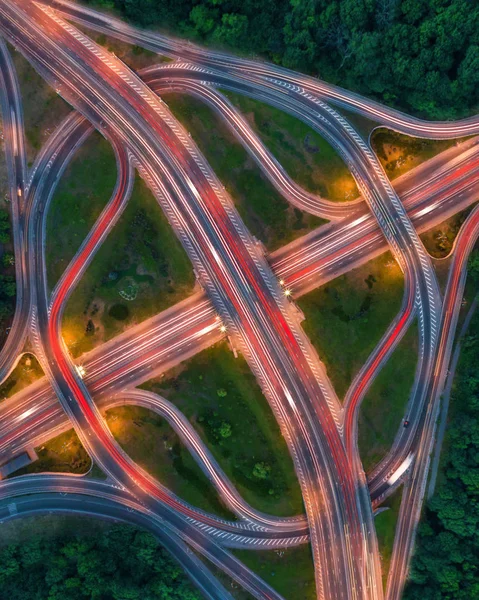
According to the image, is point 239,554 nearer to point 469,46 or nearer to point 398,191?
point 398,191

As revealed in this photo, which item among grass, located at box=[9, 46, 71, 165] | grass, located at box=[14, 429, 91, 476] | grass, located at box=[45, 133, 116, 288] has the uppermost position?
grass, located at box=[9, 46, 71, 165]

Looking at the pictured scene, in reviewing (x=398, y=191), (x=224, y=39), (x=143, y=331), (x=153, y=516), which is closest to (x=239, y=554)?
(x=153, y=516)

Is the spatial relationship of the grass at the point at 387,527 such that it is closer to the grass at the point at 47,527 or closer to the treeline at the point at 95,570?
the treeline at the point at 95,570

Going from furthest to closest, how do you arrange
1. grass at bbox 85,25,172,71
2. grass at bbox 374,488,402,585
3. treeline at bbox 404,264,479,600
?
grass at bbox 85,25,172,71 < grass at bbox 374,488,402,585 < treeline at bbox 404,264,479,600

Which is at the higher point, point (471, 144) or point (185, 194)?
point (185, 194)

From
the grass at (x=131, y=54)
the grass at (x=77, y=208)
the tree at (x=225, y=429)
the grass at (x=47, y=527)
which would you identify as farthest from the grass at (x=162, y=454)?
the grass at (x=131, y=54)

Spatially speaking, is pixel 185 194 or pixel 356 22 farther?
pixel 185 194

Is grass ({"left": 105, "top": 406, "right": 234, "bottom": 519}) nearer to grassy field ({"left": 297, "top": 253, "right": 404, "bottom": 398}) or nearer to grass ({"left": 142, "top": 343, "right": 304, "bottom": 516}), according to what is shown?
grass ({"left": 142, "top": 343, "right": 304, "bottom": 516})

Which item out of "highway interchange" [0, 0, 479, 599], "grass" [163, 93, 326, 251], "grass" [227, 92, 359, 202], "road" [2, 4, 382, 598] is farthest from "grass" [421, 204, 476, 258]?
"road" [2, 4, 382, 598]
